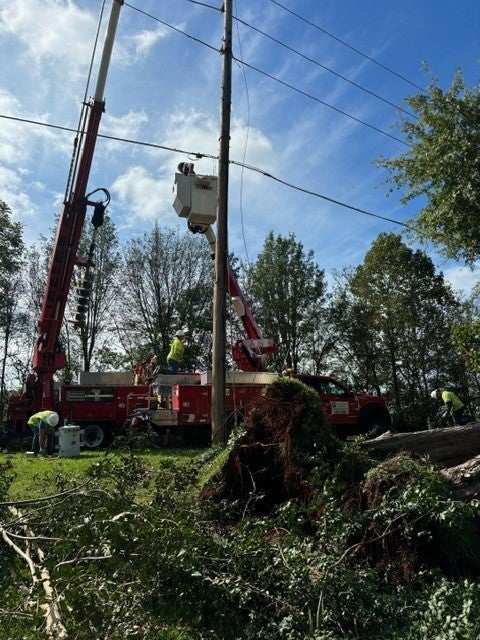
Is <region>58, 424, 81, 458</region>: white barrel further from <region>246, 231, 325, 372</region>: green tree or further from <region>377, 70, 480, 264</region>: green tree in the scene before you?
<region>246, 231, 325, 372</region>: green tree

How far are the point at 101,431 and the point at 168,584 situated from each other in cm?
1097

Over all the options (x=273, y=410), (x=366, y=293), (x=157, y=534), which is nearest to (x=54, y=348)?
(x=273, y=410)

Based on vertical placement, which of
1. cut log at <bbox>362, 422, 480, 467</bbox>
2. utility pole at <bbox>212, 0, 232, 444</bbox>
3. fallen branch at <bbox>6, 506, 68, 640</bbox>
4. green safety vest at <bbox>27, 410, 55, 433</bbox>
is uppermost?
utility pole at <bbox>212, 0, 232, 444</bbox>

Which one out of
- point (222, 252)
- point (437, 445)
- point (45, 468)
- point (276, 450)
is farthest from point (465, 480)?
point (45, 468)

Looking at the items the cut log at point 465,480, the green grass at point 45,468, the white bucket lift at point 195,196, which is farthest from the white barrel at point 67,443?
the cut log at point 465,480

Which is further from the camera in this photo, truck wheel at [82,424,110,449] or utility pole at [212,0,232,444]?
truck wheel at [82,424,110,449]

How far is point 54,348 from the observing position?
534 inches

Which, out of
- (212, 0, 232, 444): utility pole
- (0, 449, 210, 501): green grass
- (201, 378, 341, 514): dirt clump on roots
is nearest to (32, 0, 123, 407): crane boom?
(0, 449, 210, 501): green grass

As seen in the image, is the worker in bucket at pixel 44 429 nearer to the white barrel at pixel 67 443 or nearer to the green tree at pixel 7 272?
the white barrel at pixel 67 443

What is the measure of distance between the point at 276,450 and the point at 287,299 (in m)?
25.6

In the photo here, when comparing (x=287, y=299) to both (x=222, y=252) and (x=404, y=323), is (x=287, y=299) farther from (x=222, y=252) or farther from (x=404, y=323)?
(x=222, y=252)

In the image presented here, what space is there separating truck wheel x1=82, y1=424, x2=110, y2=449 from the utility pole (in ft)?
19.5

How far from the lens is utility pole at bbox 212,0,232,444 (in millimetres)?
8570

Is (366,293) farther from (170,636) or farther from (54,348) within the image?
(170,636)
